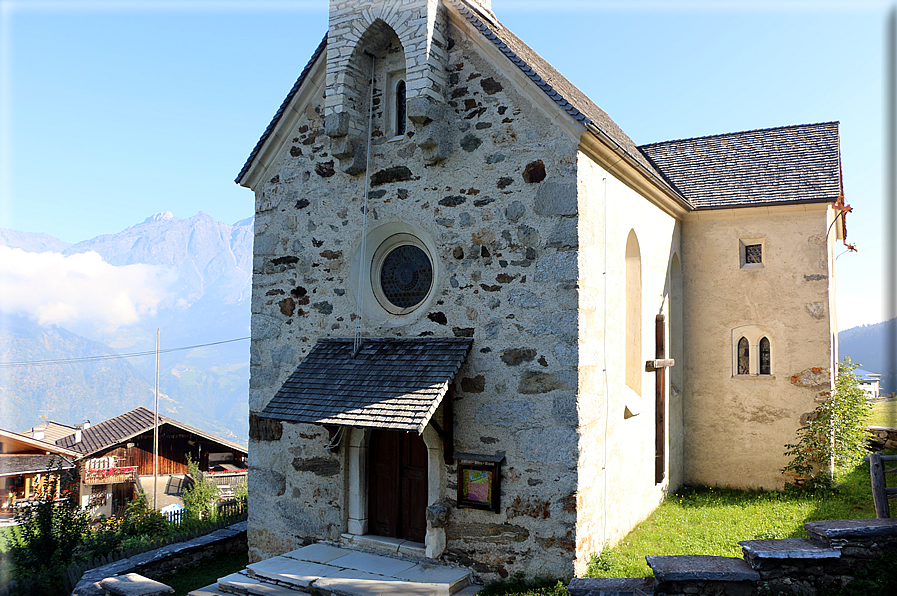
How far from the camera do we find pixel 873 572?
239 inches

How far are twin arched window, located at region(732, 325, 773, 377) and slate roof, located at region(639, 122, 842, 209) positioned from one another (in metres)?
2.46

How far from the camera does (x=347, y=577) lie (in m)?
7.49

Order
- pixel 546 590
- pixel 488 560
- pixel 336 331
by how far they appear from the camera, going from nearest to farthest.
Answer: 1. pixel 546 590
2. pixel 488 560
3. pixel 336 331

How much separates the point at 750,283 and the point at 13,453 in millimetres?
21372

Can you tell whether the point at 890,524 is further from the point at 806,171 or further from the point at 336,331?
the point at 806,171

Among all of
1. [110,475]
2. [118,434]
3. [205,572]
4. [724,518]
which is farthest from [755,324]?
[118,434]

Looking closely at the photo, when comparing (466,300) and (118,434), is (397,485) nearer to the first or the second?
(466,300)

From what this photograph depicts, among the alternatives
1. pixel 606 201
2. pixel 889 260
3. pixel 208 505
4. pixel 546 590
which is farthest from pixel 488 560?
pixel 208 505

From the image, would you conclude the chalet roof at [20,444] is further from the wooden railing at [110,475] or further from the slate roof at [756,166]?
the slate roof at [756,166]

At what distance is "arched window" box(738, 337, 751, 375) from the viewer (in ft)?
39.6

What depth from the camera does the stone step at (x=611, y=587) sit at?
251 inches

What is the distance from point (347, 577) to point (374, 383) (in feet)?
7.63

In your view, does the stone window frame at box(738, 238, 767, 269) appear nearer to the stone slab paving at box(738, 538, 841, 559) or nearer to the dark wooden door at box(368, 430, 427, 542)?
the stone slab paving at box(738, 538, 841, 559)

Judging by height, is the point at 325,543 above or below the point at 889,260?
below
